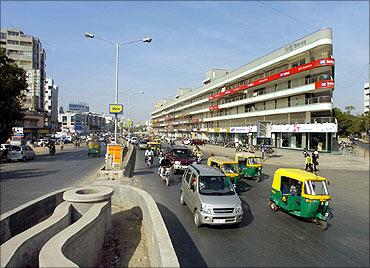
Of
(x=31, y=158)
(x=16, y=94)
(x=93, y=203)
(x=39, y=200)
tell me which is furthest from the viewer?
(x=31, y=158)

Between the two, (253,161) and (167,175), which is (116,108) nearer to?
(167,175)

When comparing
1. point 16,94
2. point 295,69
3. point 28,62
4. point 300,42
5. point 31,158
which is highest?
point 28,62

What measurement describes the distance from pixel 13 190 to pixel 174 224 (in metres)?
10.2

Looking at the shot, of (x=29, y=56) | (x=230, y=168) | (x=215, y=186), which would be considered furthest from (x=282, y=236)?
(x=29, y=56)

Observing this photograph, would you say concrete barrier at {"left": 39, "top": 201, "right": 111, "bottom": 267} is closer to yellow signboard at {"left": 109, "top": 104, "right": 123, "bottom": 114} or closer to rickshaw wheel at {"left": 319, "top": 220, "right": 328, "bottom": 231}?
rickshaw wheel at {"left": 319, "top": 220, "right": 328, "bottom": 231}

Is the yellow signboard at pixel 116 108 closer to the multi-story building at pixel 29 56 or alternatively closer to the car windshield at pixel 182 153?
the car windshield at pixel 182 153

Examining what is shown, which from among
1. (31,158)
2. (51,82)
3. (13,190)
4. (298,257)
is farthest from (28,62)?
(298,257)

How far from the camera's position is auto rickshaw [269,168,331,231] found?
646 centimetres

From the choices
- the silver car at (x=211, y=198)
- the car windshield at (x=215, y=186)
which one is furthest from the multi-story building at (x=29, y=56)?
the car windshield at (x=215, y=186)

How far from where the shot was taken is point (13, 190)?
15.1 m

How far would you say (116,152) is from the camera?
2022 centimetres

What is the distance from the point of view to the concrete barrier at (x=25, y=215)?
7348 mm

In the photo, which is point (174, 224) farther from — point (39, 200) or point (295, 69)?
point (295, 69)

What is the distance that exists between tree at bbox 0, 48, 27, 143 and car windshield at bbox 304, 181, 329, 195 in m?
28.1
